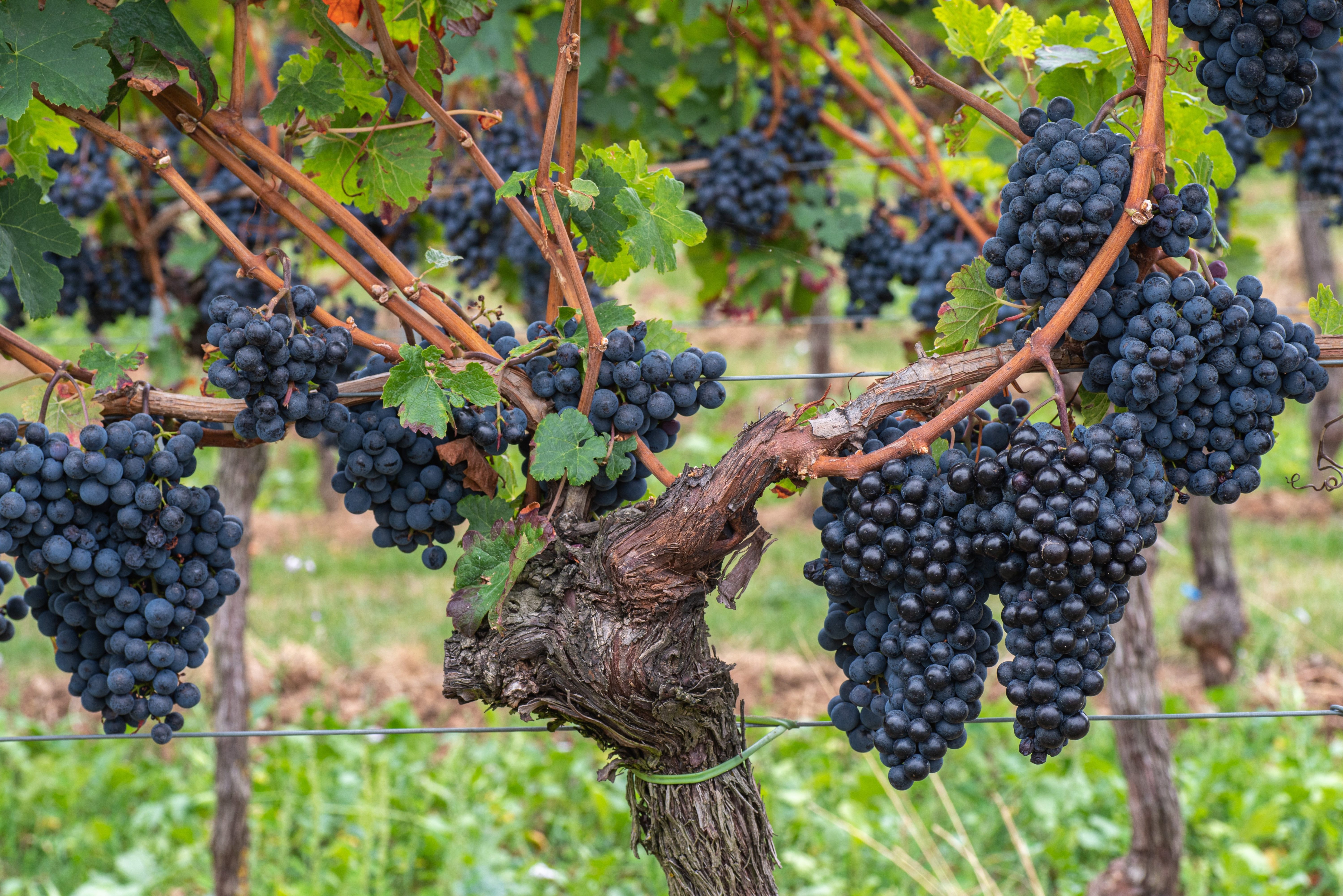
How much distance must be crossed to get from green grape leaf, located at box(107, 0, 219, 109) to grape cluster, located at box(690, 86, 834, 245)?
1582 millimetres

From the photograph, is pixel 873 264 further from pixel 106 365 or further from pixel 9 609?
pixel 9 609

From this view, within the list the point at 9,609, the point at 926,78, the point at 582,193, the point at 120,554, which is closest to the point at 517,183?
the point at 582,193

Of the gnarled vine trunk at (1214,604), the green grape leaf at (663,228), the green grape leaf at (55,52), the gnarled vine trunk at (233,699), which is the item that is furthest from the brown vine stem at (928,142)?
the gnarled vine trunk at (1214,604)

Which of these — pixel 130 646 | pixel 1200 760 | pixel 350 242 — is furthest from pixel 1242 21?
pixel 1200 760

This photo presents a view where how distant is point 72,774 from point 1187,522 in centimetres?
467

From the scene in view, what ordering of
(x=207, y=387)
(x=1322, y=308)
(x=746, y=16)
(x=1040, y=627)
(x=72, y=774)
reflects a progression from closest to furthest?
(x=1040, y=627), (x=1322, y=308), (x=207, y=387), (x=746, y=16), (x=72, y=774)

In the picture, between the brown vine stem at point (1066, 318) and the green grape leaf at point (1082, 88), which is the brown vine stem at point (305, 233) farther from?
the green grape leaf at point (1082, 88)

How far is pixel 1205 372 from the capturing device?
1.19 m

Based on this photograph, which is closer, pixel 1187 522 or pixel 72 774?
pixel 72 774

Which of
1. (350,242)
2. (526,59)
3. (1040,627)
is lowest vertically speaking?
(1040,627)

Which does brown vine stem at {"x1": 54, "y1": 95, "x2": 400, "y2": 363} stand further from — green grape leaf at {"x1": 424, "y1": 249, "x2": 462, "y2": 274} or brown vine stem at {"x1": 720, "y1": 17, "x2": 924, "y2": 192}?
brown vine stem at {"x1": 720, "y1": 17, "x2": 924, "y2": 192}

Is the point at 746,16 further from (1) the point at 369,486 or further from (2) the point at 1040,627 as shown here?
(2) the point at 1040,627

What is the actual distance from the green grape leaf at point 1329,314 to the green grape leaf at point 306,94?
1261 millimetres

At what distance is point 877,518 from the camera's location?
47.6 inches
